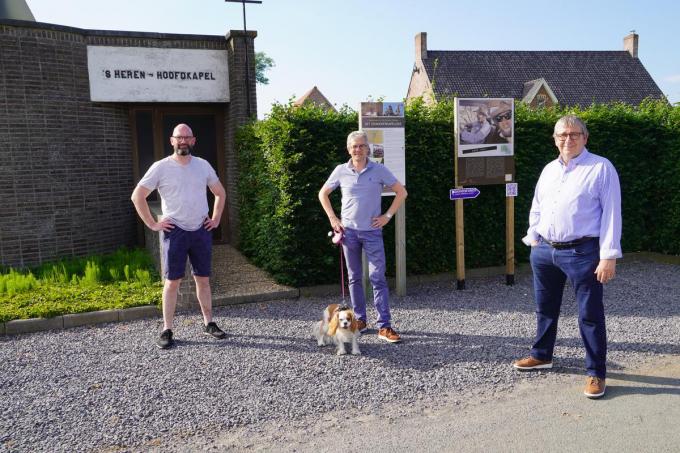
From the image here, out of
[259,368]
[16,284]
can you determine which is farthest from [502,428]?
[16,284]

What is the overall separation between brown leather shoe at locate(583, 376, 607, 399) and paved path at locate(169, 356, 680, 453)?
0.04m

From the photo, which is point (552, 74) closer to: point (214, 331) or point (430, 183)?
point (430, 183)

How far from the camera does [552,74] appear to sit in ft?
117

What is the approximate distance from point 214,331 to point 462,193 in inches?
154

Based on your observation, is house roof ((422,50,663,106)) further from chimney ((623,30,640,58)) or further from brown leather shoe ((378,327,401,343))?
brown leather shoe ((378,327,401,343))

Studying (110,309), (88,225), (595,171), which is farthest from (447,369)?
(88,225)

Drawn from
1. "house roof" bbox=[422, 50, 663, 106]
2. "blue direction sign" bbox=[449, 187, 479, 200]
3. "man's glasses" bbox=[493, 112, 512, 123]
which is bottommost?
"blue direction sign" bbox=[449, 187, 479, 200]

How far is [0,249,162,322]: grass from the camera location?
6.44m

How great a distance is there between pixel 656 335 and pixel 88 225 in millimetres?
8694

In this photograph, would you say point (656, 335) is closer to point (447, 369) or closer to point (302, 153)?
point (447, 369)

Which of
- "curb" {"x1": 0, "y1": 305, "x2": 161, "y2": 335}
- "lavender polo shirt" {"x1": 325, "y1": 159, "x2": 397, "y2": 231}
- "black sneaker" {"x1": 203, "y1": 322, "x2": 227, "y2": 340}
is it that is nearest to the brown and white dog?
"lavender polo shirt" {"x1": 325, "y1": 159, "x2": 397, "y2": 231}

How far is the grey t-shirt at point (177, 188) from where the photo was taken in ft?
17.6

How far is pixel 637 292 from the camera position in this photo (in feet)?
24.7

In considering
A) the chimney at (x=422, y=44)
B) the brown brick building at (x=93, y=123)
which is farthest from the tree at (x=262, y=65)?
the brown brick building at (x=93, y=123)
